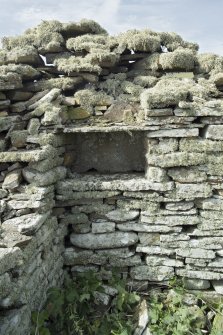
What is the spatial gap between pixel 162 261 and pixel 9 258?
2557 millimetres

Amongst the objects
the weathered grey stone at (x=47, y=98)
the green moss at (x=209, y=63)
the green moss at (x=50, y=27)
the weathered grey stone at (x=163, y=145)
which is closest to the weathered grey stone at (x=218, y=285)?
the weathered grey stone at (x=163, y=145)

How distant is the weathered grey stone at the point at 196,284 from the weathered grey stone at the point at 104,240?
1012 mm

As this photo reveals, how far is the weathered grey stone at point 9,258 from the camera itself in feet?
12.7

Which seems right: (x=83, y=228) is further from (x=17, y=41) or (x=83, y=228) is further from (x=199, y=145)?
(x=17, y=41)

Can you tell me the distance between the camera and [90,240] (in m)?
5.74

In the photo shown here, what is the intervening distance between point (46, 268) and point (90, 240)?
2.87 ft

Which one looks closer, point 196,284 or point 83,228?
point 196,284

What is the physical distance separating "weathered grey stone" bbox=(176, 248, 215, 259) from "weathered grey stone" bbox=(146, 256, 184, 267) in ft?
0.47

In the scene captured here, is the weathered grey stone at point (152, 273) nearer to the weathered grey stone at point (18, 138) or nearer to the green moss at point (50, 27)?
the weathered grey stone at point (18, 138)

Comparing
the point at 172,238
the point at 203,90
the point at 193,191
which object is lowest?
the point at 172,238

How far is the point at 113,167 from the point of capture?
20.5ft

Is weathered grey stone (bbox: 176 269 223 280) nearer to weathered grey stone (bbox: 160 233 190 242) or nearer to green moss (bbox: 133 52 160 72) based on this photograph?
weathered grey stone (bbox: 160 233 190 242)

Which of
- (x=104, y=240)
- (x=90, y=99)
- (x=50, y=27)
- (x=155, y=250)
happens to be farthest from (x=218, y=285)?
(x=50, y=27)

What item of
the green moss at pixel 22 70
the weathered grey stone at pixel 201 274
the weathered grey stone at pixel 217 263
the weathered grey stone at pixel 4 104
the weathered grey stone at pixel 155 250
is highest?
the green moss at pixel 22 70
